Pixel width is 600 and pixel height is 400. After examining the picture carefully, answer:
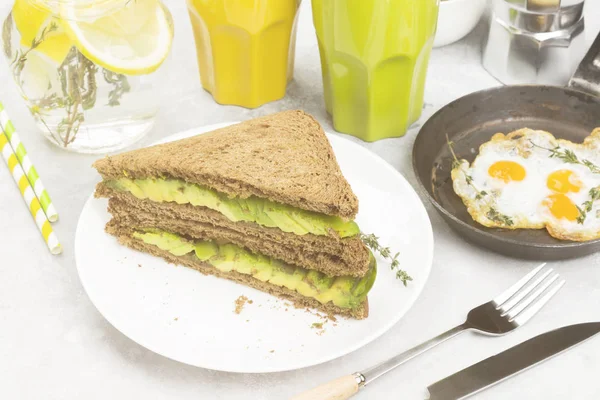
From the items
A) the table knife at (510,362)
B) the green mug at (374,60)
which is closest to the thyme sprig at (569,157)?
the green mug at (374,60)

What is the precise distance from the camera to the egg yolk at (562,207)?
258 centimetres

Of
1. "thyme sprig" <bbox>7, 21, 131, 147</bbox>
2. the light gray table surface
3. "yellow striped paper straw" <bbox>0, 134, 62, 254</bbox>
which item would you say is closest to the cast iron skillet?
the light gray table surface

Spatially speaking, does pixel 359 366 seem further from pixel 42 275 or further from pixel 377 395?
pixel 42 275

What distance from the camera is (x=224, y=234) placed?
2.51 meters

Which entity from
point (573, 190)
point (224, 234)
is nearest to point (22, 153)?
point (224, 234)

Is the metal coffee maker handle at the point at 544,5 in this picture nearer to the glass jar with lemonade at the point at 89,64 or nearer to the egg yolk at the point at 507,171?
the egg yolk at the point at 507,171

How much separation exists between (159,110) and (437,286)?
1457mm

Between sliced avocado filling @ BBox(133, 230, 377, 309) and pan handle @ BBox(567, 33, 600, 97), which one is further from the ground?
pan handle @ BBox(567, 33, 600, 97)

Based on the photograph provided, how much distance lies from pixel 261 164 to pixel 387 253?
Result: 0.49m

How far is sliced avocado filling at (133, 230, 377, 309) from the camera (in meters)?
2.32

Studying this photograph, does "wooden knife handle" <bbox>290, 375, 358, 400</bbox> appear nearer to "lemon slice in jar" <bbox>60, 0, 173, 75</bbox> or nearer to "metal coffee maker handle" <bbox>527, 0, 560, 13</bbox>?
"lemon slice in jar" <bbox>60, 0, 173, 75</bbox>

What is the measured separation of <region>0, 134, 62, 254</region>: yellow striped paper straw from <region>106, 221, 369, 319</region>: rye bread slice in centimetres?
23

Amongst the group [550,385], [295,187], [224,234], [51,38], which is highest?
[51,38]

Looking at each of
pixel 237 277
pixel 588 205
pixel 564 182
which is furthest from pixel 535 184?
pixel 237 277
